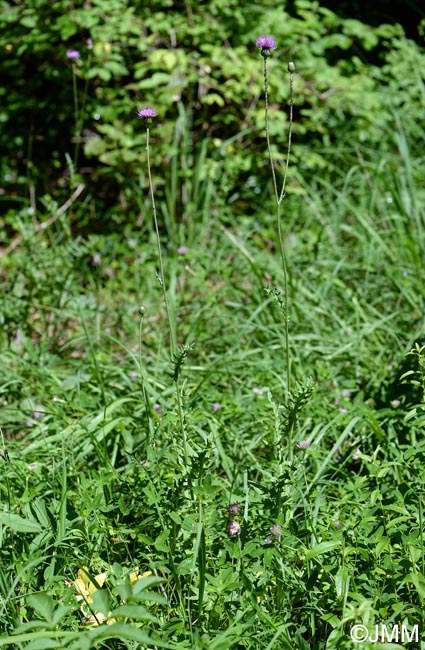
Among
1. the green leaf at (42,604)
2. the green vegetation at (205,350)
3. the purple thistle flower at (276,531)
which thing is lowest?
the green vegetation at (205,350)

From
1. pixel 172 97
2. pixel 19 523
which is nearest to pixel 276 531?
pixel 19 523

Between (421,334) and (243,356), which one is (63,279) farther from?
(421,334)

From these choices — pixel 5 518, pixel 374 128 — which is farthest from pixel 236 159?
pixel 5 518

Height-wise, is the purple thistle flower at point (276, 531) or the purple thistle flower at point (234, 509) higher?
the purple thistle flower at point (276, 531)

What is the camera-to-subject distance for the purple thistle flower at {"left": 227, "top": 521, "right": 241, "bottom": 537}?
5.06 feet

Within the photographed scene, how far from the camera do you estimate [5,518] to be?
4.96ft

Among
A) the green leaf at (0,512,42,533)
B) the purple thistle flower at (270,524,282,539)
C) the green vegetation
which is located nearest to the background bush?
the green vegetation

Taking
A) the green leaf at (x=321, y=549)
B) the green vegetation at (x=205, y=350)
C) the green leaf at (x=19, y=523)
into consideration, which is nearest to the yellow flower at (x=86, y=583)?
the green vegetation at (x=205, y=350)

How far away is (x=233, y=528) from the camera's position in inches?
60.7

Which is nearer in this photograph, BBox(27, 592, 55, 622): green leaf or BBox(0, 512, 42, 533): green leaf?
BBox(27, 592, 55, 622): green leaf

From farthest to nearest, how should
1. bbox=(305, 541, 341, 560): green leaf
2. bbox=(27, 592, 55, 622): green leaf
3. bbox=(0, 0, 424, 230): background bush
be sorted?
bbox=(0, 0, 424, 230): background bush → bbox=(305, 541, 341, 560): green leaf → bbox=(27, 592, 55, 622): green leaf

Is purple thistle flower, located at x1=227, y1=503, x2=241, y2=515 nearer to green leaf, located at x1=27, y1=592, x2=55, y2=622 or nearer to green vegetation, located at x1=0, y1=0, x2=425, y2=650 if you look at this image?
green vegetation, located at x1=0, y1=0, x2=425, y2=650

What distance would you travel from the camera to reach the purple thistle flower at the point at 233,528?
1.54m

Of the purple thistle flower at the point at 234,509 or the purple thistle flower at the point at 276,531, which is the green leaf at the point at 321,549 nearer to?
the purple thistle flower at the point at 276,531
